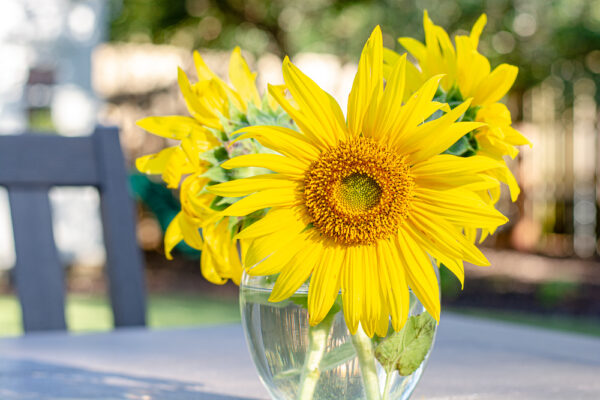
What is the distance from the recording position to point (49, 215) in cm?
162

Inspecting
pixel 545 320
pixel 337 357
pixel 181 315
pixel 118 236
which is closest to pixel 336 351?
pixel 337 357

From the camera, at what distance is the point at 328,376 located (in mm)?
698

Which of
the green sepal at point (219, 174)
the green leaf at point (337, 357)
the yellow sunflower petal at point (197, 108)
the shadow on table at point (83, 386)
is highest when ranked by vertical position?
the yellow sunflower petal at point (197, 108)

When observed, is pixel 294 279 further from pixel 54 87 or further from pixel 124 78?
pixel 124 78

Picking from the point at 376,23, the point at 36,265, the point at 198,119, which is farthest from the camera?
the point at 376,23

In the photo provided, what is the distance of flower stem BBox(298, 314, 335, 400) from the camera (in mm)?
690

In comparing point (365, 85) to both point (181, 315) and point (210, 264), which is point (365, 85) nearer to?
point (210, 264)

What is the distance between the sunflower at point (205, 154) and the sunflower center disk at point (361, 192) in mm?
105

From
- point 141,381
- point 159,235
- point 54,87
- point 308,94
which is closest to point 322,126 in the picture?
point 308,94

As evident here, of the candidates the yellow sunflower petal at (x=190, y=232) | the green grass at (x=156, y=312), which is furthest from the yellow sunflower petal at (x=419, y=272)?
the green grass at (x=156, y=312)

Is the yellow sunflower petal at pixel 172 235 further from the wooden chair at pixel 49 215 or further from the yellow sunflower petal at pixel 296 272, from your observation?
the wooden chair at pixel 49 215

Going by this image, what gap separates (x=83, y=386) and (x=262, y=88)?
309 inches

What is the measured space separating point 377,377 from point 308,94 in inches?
10.3

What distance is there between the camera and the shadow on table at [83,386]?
34.4 inches
